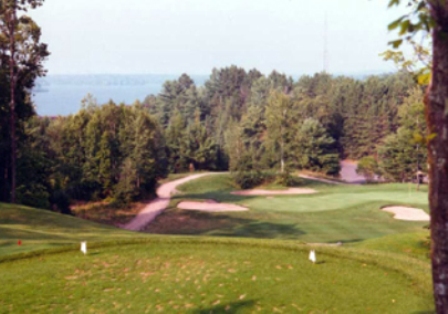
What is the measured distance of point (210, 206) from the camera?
31.7 meters

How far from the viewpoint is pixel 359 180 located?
56.0 m

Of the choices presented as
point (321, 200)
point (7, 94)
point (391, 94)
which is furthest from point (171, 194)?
point (391, 94)

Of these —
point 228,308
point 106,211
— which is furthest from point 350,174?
point 228,308

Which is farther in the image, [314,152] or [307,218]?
[314,152]

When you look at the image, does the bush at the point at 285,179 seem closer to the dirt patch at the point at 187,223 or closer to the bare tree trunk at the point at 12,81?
the dirt patch at the point at 187,223

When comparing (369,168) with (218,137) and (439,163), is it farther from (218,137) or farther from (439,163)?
(439,163)

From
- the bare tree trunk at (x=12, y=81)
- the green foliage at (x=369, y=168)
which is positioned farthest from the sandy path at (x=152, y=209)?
the green foliage at (x=369, y=168)

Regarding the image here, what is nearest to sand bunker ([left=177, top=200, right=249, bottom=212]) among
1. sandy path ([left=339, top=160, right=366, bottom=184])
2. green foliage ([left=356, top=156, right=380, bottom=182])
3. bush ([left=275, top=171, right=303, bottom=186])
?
bush ([left=275, top=171, right=303, bottom=186])

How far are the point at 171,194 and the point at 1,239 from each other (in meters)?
25.7

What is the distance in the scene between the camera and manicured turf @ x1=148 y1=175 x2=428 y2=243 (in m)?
22.7

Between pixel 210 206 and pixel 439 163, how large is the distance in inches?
1136

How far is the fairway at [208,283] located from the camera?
7645mm

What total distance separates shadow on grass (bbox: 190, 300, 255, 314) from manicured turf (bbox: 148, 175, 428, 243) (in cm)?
1263

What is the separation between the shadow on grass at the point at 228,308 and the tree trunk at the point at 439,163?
465 cm
